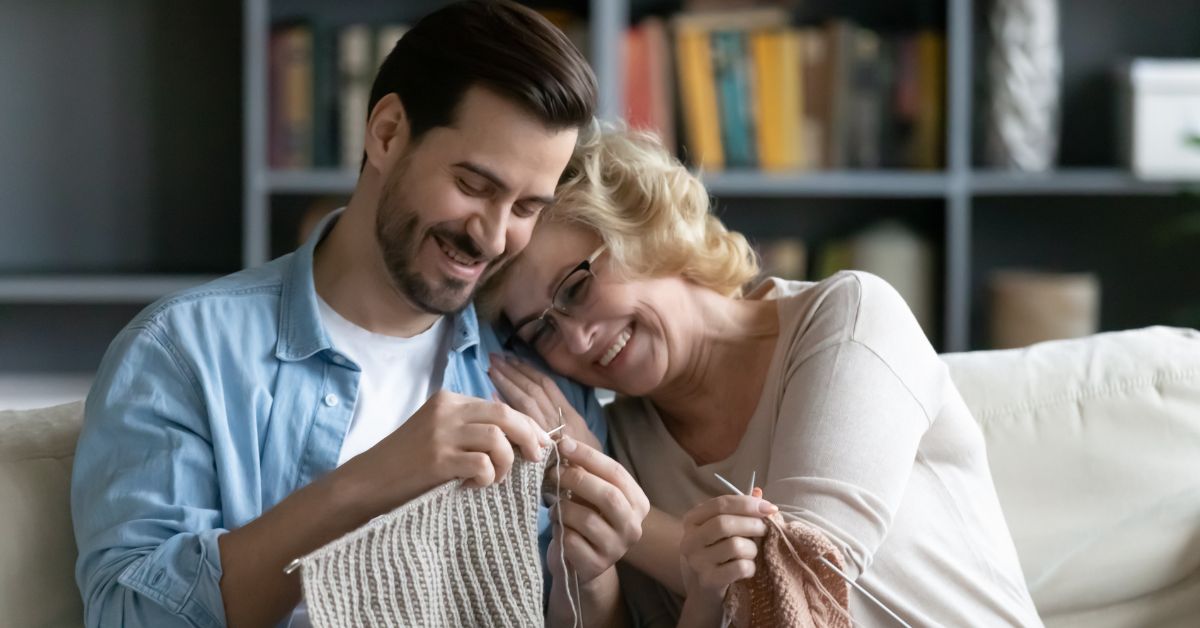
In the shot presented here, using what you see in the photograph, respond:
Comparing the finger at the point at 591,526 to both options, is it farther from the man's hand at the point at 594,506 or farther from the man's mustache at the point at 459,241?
the man's mustache at the point at 459,241

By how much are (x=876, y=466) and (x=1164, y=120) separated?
204 cm

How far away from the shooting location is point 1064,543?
182 cm

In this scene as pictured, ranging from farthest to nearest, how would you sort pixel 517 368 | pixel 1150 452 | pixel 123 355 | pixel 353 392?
pixel 1150 452
pixel 517 368
pixel 353 392
pixel 123 355

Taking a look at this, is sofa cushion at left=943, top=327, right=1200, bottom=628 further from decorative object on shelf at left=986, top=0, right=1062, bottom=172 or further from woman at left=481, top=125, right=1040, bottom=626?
decorative object on shelf at left=986, top=0, right=1062, bottom=172

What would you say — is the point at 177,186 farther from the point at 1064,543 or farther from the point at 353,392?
the point at 1064,543

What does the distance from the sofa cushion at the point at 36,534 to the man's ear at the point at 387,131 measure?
1.65 feet

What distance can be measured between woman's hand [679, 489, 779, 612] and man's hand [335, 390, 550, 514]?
211mm

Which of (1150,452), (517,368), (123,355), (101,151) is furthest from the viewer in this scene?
(101,151)

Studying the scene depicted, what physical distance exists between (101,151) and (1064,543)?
8.10ft

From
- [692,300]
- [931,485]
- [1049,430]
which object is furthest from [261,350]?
[1049,430]

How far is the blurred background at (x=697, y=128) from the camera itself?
311 centimetres

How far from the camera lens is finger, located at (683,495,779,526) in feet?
4.38

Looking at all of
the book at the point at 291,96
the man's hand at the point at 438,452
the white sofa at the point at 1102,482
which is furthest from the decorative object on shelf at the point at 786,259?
the man's hand at the point at 438,452

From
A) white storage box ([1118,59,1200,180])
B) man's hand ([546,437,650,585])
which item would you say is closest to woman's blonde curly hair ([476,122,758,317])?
man's hand ([546,437,650,585])
